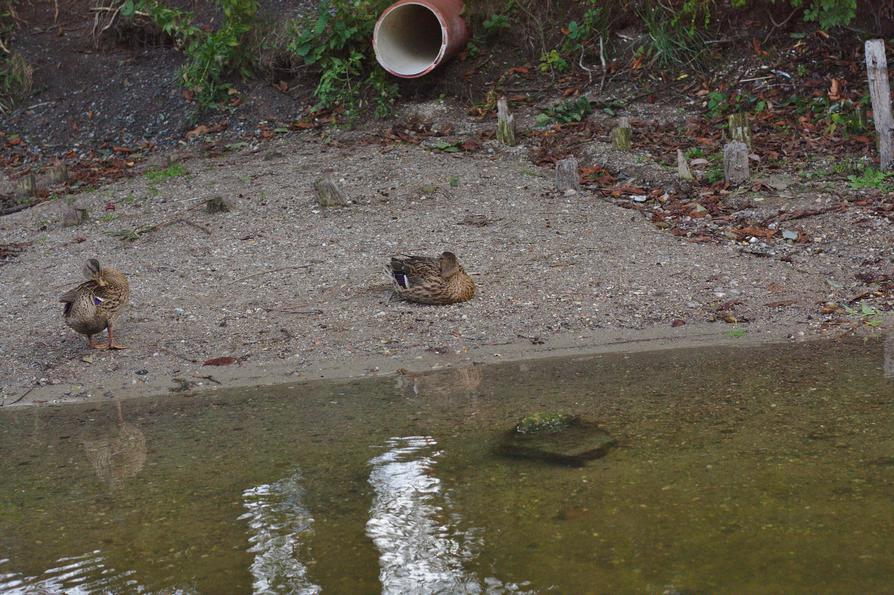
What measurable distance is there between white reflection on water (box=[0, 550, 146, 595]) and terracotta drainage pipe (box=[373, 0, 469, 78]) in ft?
31.6

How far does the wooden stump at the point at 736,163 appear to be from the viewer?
32.3 feet

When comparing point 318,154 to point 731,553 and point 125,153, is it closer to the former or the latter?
point 125,153

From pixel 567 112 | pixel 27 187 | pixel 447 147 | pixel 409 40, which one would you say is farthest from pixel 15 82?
pixel 567 112

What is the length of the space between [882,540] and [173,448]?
3.44m

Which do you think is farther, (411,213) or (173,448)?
(411,213)

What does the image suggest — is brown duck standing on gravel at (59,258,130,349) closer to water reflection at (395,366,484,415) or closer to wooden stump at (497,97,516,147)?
water reflection at (395,366,484,415)

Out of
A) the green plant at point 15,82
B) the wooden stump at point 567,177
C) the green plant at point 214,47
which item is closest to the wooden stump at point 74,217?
the green plant at point 214,47

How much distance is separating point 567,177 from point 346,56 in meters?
5.05

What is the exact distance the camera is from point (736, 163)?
9875 millimetres

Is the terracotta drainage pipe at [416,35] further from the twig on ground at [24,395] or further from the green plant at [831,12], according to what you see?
the twig on ground at [24,395]

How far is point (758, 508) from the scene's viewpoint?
171 inches

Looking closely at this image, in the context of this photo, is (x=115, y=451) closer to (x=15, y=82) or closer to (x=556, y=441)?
(x=556, y=441)

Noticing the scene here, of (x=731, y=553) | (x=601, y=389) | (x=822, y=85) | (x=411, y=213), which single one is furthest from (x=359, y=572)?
(x=822, y=85)

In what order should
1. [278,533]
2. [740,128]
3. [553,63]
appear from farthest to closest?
1. [553,63]
2. [740,128]
3. [278,533]
